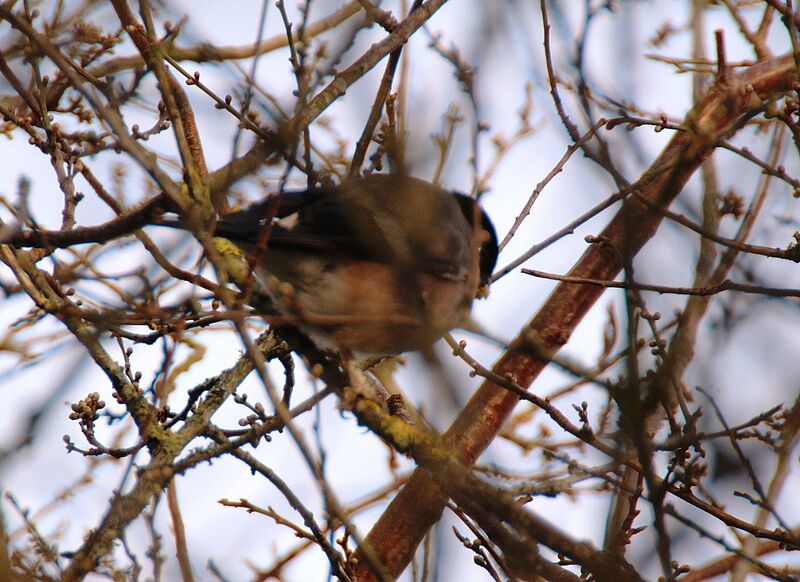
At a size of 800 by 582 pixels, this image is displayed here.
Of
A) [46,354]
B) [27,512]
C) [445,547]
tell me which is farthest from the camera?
[27,512]


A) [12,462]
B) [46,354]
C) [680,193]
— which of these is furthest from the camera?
[46,354]

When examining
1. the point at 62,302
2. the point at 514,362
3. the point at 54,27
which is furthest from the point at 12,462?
the point at 54,27

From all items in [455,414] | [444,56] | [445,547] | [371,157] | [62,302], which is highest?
[371,157]

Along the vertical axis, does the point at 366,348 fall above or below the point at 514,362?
below

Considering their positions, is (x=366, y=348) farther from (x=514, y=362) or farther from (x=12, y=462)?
(x=12, y=462)

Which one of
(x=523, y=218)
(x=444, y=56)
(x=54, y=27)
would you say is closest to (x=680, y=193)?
(x=444, y=56)

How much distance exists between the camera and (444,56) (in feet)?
7.86

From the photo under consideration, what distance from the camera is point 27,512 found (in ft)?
9.98

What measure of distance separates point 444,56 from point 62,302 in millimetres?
1844

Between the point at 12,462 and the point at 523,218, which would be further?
the point at 523,218

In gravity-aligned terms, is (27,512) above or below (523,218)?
below

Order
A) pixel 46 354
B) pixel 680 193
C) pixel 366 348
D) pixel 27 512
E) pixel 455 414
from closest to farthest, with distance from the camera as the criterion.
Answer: pixel 455 414
pixel 680 193
pixel 46 354
pixel 27 512
pixel 366 348

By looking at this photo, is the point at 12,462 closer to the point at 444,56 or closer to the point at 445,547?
→ the point at 445,547

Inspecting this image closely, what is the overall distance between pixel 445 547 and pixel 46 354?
63.2 inches
